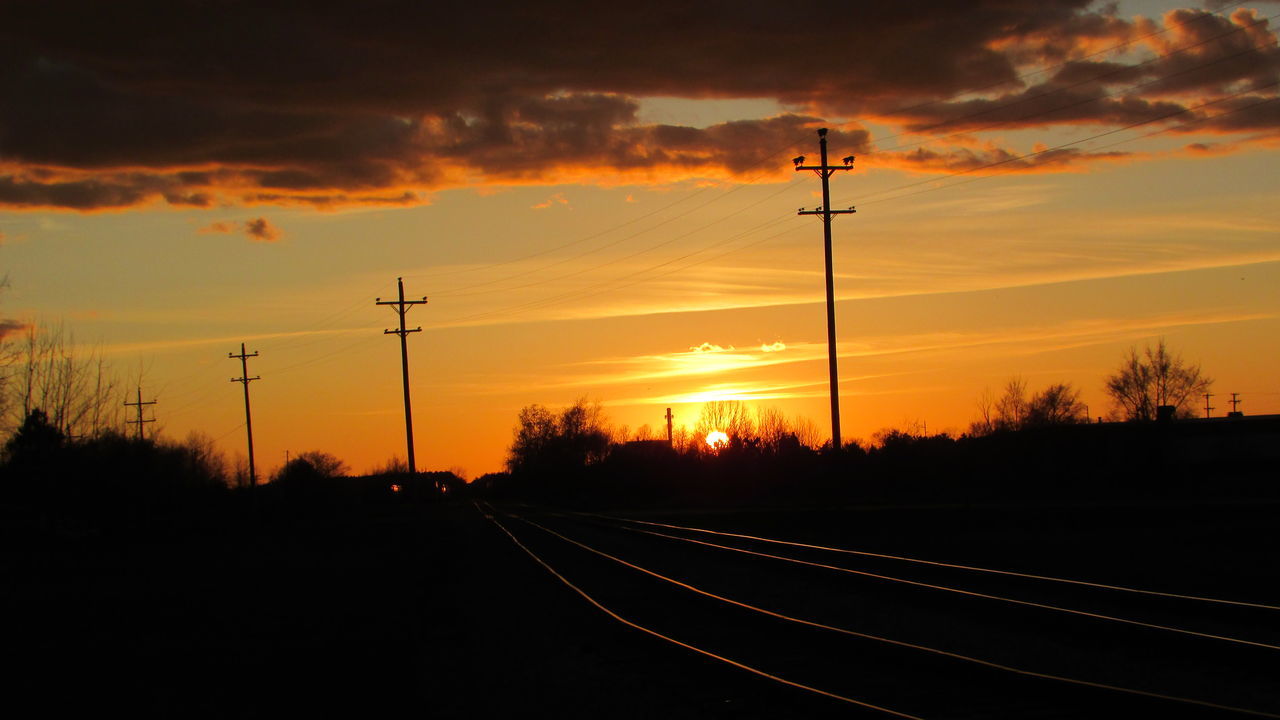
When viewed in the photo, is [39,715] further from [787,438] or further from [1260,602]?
[787,438]

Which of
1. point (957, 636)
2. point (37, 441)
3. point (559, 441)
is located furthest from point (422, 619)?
point (559, 441)

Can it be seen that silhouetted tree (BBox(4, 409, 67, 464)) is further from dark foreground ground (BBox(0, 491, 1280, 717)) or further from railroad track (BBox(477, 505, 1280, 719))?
railroad track (BBox(477, 505, 1280, 719))

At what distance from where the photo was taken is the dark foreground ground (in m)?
11.4

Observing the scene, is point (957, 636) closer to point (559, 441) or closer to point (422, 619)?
point (422, 619)

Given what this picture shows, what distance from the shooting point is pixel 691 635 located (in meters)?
14.8

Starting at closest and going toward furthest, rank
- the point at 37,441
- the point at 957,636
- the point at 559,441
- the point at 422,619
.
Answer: the point at 957,636 → the point at 422,619 → the point at 37,441 → the point at 559,441

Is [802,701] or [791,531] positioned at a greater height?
[802,701]

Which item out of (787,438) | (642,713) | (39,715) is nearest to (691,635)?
(642,713)

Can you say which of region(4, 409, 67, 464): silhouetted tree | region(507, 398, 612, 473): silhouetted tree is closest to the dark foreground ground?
region(4, 409, 67, 464): silhouetted tree

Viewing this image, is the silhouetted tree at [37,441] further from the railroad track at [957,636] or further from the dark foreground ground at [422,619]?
the railroad track at [957,636]

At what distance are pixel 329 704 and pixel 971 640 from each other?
7756mm

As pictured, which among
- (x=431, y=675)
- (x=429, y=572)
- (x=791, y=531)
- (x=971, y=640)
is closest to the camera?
(x=431, y=675)

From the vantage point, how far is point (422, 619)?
712 inches

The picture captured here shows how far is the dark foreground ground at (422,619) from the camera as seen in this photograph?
11414mm
